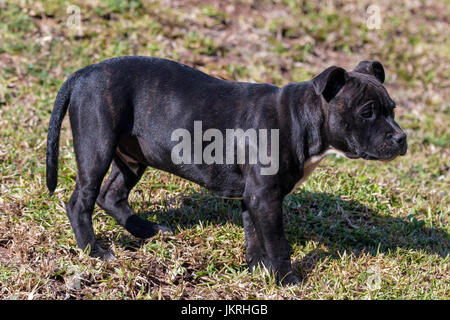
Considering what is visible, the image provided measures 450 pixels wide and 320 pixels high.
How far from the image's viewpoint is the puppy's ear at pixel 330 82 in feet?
13.1

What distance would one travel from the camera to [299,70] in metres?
8.76

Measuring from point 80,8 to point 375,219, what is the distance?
18.0 ft

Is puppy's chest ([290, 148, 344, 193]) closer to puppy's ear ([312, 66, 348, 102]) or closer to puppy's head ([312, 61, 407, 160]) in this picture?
puppy's head ([312, 61, 407, 160])

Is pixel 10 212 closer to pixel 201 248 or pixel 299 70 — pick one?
pixel 201 248

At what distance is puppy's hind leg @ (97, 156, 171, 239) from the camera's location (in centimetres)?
494

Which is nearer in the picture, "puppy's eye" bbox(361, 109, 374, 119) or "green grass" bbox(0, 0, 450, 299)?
"puppy's eye" bbox(361, 109, 374, 119)

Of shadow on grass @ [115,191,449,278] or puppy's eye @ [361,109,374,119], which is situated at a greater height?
puppy's eye @ [361,109,374,119]

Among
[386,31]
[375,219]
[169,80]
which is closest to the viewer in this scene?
[169,80]

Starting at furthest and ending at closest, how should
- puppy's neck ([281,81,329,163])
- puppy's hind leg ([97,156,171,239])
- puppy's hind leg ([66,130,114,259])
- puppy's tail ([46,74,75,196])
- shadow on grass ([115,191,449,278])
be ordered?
1. shadow on grass ([115,191,449,278])
2. puppy's hind leg ([97,156,171,239])
3. puppy's tail ([46,74,75,196])
4. puppy's hind leg ([66,130,114,259])
5. puppy's neck ([281,81,329,163])

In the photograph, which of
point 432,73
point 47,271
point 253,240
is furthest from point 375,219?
point 432,73

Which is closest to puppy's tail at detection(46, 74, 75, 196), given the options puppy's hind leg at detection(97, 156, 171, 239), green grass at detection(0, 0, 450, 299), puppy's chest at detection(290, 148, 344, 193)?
green grass at detection(0, 0, 450, 299)

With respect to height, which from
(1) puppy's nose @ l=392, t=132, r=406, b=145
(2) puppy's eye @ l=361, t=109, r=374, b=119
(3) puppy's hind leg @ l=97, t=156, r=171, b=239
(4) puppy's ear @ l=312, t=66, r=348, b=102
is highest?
(4) puppy's ear @ l=312, t=66, r=348, b=102

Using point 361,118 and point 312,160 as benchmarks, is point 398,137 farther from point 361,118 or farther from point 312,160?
point 312,160

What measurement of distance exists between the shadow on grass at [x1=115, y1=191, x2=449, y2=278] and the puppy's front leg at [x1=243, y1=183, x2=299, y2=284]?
21.6 inches
